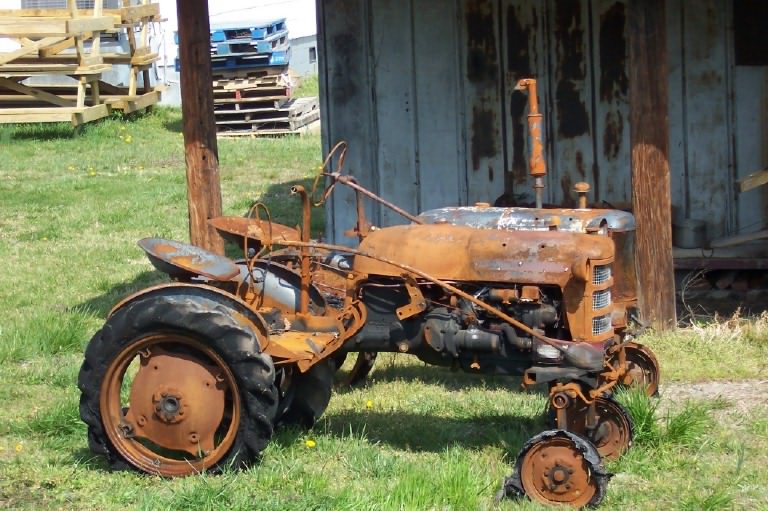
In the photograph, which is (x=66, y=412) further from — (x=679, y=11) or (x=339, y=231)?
(x=679, y=11)

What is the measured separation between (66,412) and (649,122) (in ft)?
14.8

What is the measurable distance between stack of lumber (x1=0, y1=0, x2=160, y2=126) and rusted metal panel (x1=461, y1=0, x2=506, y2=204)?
9064 mm

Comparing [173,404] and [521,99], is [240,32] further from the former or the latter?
[173,404]

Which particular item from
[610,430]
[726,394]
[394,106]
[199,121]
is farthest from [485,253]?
[394,106]

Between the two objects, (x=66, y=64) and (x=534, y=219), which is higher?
(x=66, y=64)

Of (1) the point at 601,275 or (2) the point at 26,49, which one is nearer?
(1) the point at 601,275

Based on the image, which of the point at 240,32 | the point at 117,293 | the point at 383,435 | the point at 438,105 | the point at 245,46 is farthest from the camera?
the point at 245,46

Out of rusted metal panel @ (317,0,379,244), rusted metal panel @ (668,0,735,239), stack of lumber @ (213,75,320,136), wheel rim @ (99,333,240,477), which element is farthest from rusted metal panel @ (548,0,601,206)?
stack of lumber @ (213,75,320,136)

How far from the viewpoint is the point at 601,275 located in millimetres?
6242

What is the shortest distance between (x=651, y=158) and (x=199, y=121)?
10.9 feet

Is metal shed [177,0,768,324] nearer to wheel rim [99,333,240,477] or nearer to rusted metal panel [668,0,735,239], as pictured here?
rusted metal panel [668,0,735,239]

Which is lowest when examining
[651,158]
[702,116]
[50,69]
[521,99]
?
[651,158]

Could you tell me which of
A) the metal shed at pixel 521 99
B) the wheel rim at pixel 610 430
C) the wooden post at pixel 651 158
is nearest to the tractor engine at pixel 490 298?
the wheel rim at pixel 610 430

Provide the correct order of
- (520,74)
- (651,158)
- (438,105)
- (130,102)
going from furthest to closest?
(130,102)
(438,105)
(520,74)
(651,158)
